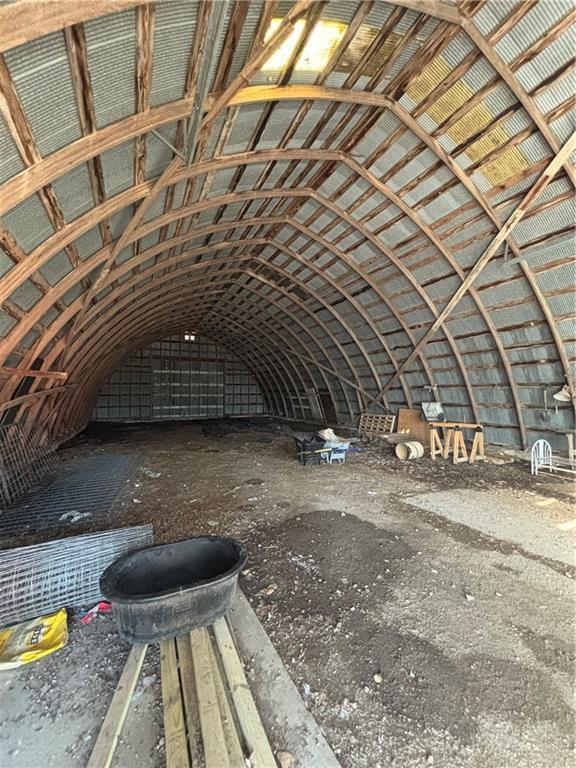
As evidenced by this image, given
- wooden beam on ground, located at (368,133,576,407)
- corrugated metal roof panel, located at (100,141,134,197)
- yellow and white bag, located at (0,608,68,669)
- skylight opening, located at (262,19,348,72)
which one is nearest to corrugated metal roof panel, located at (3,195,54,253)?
corrugated metal roof panel, located at (100,141,134,197)

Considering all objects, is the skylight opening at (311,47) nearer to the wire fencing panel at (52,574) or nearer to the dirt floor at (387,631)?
the wire fencing panel at (52,574)

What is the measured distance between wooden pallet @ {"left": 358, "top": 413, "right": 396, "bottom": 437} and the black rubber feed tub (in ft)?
31.3

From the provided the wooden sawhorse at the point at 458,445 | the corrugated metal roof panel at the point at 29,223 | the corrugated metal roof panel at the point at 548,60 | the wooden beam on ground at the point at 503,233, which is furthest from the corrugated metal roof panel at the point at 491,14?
the wooden sawhorse at the point at 458,445

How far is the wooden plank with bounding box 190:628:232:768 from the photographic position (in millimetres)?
1702

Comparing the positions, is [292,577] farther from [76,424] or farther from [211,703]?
[76,424]

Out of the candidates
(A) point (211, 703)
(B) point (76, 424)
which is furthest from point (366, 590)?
(B) point (76, 424)

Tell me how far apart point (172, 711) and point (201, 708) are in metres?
0.18

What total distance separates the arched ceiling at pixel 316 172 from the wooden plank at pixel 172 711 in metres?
3.80

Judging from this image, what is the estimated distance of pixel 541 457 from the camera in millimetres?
7309

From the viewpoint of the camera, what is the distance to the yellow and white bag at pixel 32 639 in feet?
7.89

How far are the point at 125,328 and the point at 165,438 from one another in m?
4.43

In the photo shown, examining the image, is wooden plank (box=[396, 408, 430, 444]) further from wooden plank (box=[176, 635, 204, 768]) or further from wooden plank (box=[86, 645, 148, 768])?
wooden plank (box=[86, 645, 148, 768])

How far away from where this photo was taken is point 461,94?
4676 millimetres

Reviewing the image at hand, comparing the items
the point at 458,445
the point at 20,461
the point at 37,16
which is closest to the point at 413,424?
the point at 458,445
